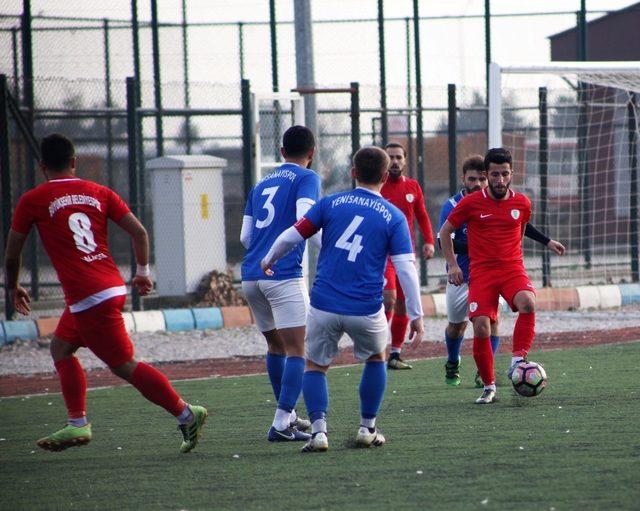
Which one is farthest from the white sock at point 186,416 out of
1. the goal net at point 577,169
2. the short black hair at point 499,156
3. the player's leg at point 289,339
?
the goal net at point 577,169

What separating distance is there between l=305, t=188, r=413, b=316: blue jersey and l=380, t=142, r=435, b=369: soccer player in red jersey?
408cm

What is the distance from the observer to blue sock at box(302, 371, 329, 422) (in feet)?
22.2

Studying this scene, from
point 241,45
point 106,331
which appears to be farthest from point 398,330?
point 241,45

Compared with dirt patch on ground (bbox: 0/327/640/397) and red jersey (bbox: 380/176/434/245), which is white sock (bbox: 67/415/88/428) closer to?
dirt patch on ground (bbox: 0/327/640/397)

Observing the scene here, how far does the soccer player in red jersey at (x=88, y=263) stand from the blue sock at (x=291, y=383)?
50cm

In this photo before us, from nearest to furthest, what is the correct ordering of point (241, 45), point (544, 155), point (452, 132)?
point (452, 132), point (544, 155), point (241, 45)

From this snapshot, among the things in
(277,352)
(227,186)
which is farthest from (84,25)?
(277,352)

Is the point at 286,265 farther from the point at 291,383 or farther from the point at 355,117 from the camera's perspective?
the point at 355,117

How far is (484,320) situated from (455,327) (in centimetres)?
136

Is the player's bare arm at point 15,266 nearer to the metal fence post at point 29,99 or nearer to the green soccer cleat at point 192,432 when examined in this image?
the green soccer cleat at point 192,432

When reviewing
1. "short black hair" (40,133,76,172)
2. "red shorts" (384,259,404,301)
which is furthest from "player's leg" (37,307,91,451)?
"red shorts" (384,259,404,301)

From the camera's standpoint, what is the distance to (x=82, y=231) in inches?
274

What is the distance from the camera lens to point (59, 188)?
6.98m

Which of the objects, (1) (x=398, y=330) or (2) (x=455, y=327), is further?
(1) (x=398, y=330)
